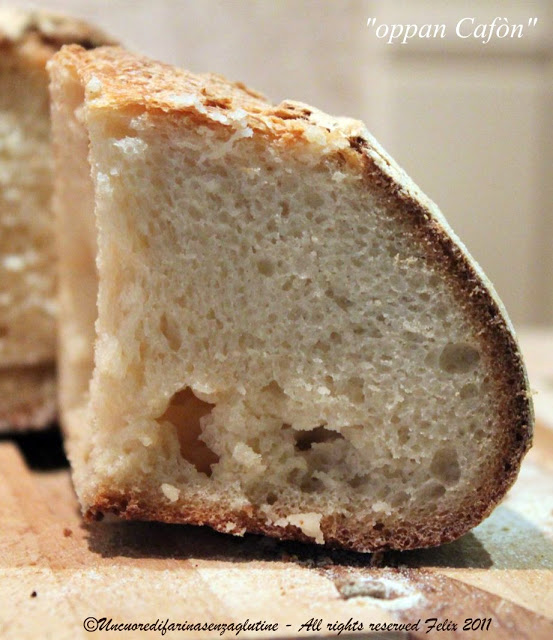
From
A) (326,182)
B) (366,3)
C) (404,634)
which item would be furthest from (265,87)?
(404,634)

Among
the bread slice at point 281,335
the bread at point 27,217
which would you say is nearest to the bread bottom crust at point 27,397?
the bread at point 27,217

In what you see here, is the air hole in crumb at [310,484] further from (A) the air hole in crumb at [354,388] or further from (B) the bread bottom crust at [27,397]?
(B) the bread bottom crust at [27,397]

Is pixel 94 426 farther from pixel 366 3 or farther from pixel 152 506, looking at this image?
pixel 366 3

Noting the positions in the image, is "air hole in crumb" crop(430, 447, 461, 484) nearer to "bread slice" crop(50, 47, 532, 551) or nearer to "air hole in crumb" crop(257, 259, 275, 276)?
"bread slice" crop(50, 47, 532, 551)

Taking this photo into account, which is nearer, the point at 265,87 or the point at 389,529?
the point at 389,529

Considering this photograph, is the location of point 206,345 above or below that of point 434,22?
below

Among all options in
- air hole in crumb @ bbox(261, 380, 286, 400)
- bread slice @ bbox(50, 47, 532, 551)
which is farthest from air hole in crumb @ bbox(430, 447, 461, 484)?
air hole in crumb @ bbox(261, 380, 286, 400)

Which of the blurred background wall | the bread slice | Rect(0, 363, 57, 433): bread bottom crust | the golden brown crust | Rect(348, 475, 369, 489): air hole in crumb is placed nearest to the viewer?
the bread slice
